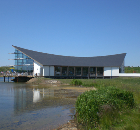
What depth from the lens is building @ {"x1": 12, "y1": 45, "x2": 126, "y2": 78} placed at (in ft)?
128

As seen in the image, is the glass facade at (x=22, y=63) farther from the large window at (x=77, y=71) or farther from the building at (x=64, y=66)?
the large window at (x=77, y=71)

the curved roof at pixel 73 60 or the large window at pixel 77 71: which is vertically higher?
the curved roof at pixel 73 60

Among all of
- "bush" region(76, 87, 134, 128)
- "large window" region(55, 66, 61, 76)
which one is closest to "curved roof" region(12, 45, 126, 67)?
"large window" region(55, 66, 61, 76)

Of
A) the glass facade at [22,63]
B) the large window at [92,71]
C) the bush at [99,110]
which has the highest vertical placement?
the glass facade at [22,63]

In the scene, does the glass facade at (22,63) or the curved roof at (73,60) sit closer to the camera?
the glass facade at (22,63)

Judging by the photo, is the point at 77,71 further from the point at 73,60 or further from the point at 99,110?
the point at 99,110

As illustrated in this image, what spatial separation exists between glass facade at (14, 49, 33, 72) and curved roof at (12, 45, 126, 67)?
0.84 meters

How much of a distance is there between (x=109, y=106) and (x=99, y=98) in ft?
2.57

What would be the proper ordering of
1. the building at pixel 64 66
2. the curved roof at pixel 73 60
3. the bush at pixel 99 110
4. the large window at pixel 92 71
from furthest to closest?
the large window at pixel 92 71 → the curved roof at pixel 73 60 → the building at pixel 64 66 → the bush at pixel 99 110

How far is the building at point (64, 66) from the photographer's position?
128 feet

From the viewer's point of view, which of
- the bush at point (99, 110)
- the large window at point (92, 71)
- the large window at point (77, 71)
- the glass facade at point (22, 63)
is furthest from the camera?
the large window at point (92, 71)

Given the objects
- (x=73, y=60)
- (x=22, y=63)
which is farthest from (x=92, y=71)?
(x=22, y=63)

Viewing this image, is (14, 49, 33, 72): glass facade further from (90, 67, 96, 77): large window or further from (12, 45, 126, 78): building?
(90, 67, 96, 77): large window

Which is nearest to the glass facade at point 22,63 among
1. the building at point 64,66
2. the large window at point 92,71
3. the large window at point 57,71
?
the building at point 64,66
